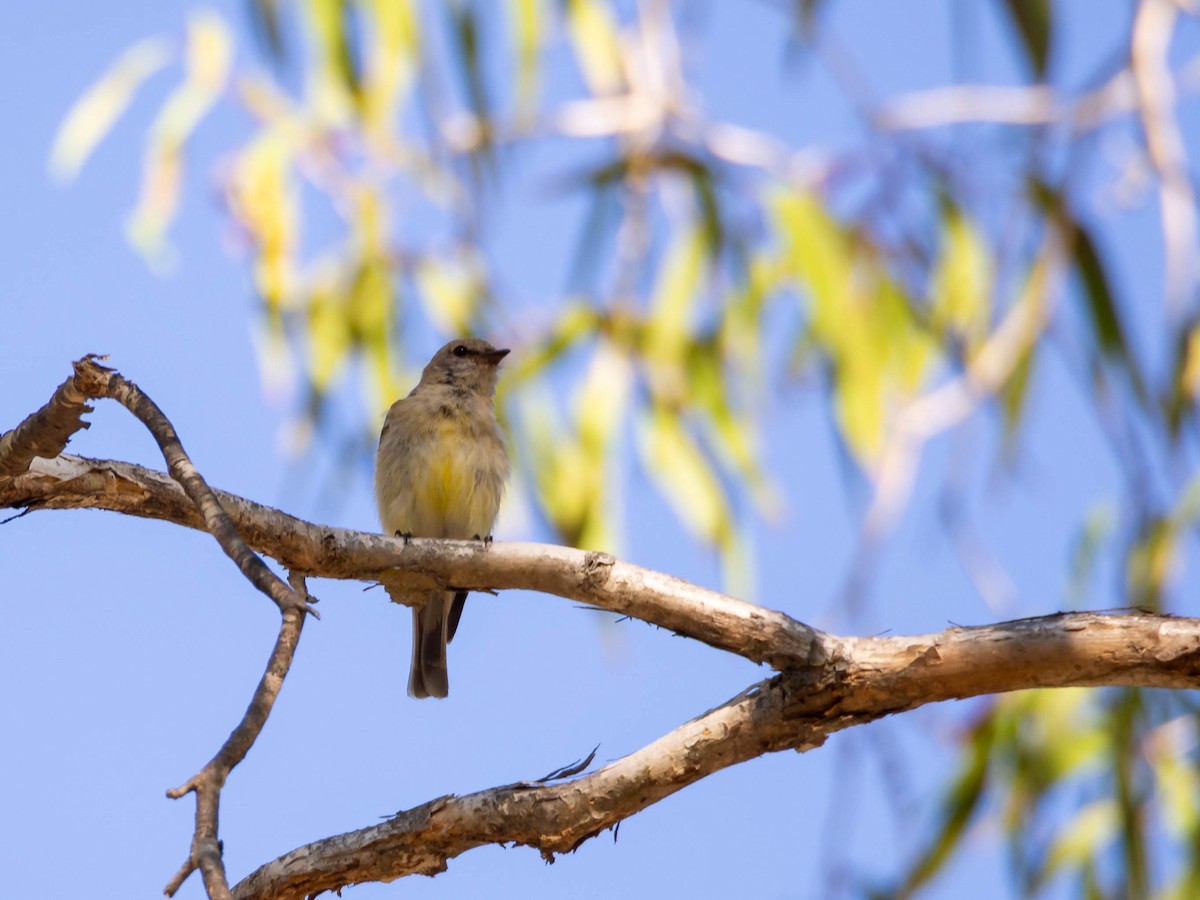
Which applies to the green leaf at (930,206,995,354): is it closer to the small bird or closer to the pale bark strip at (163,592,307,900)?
the small bird

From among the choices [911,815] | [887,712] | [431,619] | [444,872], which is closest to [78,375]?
[444,872]

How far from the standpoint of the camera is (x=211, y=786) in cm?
155

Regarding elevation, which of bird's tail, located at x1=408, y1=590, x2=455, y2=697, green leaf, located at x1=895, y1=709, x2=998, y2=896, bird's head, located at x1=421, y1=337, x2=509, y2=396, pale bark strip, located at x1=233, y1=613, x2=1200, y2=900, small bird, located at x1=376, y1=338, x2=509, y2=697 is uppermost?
bird's head, located at x1=421, y1=337, x2=509, y2=396

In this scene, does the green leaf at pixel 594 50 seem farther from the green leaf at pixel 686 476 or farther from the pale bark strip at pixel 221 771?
the pale bark strip at pixel 221 771

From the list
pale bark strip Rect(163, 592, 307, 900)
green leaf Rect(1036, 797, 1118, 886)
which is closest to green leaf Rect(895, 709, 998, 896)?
green leaf Rect(1036, 797, 1118, 886)

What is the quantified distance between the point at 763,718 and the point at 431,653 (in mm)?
2083

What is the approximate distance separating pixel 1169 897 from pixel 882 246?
5.78 ft

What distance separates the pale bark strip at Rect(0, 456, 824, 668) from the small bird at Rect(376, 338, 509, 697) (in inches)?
56.9

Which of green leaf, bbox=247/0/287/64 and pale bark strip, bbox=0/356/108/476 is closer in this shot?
pale bark strip, bbox=0/356/108/476

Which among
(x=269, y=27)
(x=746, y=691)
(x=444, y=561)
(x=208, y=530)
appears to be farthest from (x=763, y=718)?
(x=269, y=27)

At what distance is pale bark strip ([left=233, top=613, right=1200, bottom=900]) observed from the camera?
85.3 inches

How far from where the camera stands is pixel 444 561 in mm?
2484

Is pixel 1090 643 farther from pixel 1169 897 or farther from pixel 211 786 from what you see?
pixel 1169 897

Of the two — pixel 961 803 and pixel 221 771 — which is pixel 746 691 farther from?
pixel 961 803
